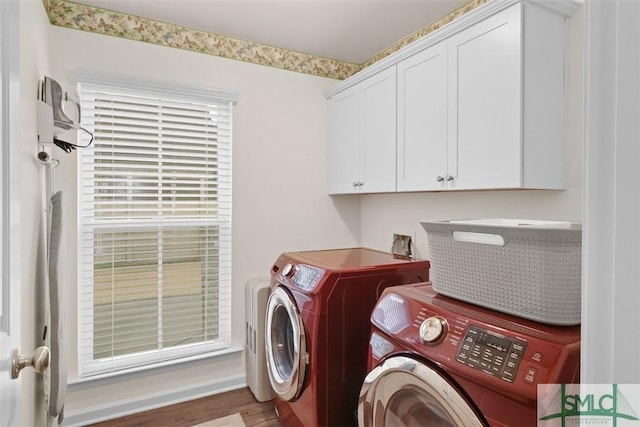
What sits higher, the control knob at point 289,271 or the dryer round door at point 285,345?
the control knob at point 289,271

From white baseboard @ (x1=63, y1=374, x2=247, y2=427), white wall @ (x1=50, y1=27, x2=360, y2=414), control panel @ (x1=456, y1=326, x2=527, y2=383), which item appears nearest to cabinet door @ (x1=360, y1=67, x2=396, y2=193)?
white wall @ (x1=50, y1=27, x2=360, y2=414)

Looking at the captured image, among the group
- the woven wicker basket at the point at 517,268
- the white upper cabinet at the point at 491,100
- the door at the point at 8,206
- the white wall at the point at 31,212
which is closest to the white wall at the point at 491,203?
the white upper cabinet at the point at 491,100

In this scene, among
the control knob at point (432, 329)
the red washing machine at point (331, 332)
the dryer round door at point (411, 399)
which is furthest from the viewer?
the red washing machine at point (331, 332)

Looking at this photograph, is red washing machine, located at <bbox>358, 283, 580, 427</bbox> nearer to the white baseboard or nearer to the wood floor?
the wood floor

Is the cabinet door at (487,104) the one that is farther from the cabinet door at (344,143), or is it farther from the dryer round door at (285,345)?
the dryer round door at (285,345)

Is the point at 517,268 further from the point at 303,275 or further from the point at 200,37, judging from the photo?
the point at 200,37

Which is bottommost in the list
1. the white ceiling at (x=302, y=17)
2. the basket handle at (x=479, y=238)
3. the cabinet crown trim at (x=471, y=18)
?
the basket handle at (x=479, y=238)

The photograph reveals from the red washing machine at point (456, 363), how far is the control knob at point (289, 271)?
0.79m

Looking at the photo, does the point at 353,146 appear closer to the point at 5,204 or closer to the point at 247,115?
the point at 247,115

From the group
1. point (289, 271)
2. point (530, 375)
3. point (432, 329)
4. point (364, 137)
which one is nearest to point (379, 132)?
point (364, 137)

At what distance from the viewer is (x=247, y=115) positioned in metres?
2.73

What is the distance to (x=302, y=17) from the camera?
7.60 feet

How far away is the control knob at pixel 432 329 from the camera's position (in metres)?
1.08

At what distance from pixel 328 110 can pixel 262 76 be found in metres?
0.59
